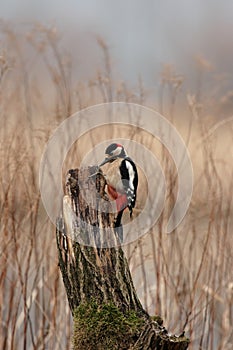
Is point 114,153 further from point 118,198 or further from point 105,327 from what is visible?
point 105,327

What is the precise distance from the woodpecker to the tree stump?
0.04 meters

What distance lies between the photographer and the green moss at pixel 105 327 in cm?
209

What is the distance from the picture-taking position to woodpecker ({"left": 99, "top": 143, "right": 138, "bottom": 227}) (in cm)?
221

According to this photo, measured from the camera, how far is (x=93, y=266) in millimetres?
2139

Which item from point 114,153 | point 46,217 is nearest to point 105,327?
point 114,153

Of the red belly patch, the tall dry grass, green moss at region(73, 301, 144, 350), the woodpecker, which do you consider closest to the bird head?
the woodpecker

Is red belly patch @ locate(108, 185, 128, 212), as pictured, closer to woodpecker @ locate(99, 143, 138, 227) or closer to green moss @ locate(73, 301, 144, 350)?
woodpecker @ locate(99, 143, 138, 227)

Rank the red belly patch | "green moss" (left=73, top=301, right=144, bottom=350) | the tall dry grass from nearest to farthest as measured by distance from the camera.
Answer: "green moss" (left=73, top=301, right=144, bottom=350)
the red belly patch
the tall dry grass

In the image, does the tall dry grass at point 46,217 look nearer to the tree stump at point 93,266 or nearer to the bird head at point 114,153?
the bird head at point 114,153

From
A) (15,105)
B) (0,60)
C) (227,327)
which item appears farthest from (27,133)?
(227,327)

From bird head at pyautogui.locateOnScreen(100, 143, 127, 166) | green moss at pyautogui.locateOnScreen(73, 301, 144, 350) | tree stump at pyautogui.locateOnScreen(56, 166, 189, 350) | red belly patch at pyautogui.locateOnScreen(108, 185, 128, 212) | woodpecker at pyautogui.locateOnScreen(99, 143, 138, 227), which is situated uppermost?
bird head at pyautogui.locateOnScreen(100, 143, 127, 166)

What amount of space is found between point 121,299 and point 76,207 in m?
0.32

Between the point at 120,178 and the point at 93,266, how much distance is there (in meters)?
0.30

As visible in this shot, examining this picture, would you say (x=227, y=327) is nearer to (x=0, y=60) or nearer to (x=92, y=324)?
(x=92, y=324)
